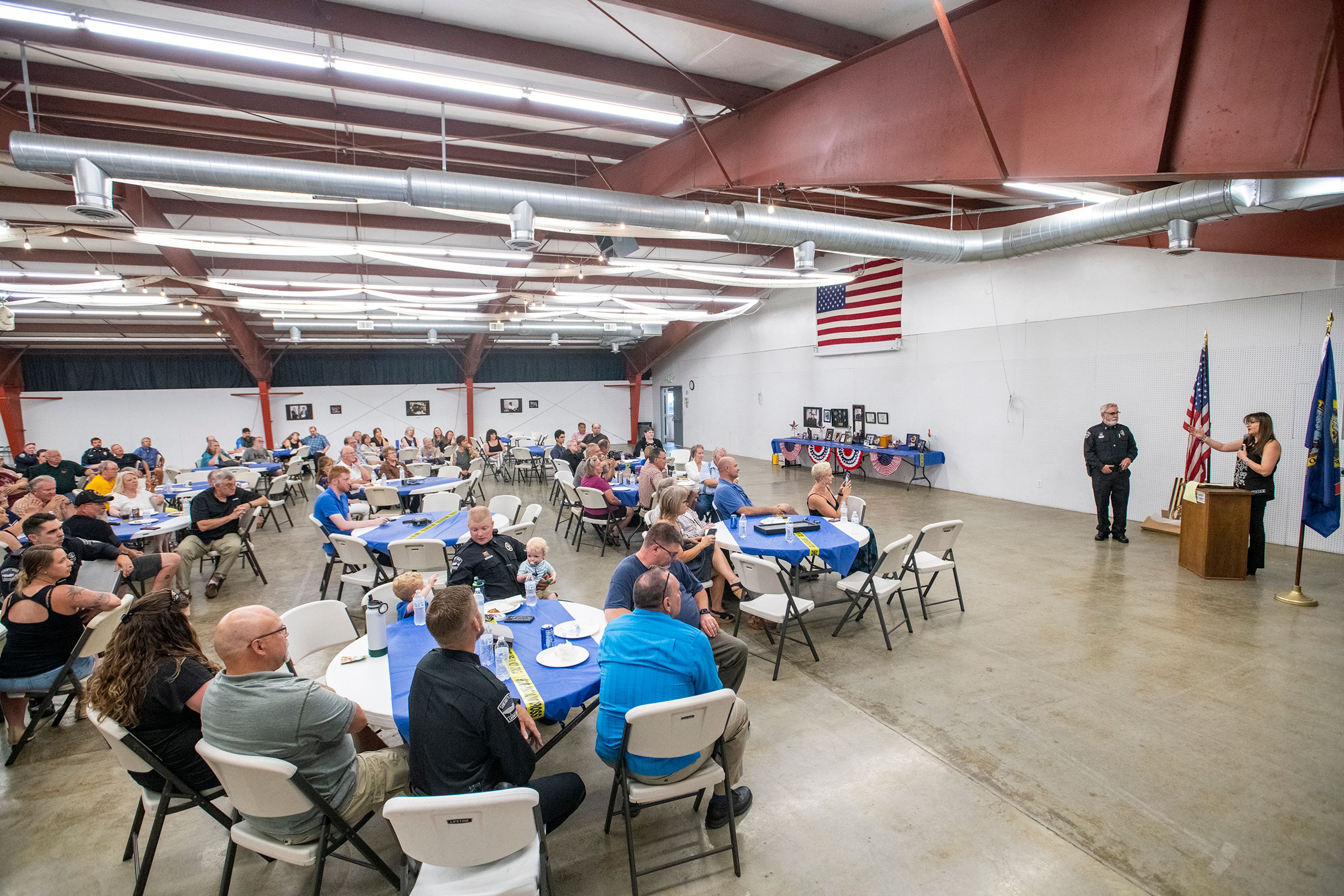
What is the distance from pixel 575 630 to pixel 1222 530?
646 centimetres

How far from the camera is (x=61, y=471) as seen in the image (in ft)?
28.9

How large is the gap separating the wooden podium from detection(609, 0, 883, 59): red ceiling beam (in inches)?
208

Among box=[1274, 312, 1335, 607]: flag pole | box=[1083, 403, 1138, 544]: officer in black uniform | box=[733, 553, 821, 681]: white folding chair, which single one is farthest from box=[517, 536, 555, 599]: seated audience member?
box=[1083, 403, 1138, 544]: officer in black uniform

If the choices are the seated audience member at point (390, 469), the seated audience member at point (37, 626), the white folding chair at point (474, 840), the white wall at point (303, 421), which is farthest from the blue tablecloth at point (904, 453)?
the white wall at point (303, 421)

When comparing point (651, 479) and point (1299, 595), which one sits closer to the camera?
point (1299, 595)

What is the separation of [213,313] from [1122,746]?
53.3 feet

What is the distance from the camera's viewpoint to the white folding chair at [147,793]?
7.18ft

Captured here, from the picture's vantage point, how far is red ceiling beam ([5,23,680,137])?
400 cm

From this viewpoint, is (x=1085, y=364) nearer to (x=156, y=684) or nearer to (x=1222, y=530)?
(x=1222, y=530)

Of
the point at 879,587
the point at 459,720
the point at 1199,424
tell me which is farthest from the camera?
the point at 1199,424

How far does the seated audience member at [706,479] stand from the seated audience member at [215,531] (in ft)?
15.9

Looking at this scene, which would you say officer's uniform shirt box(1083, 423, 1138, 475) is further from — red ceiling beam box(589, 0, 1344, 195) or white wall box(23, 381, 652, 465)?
white wall box(23, 381, 652, 465)

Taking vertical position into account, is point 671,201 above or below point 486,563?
above

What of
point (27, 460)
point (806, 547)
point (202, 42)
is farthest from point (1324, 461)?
point (27, 460)
